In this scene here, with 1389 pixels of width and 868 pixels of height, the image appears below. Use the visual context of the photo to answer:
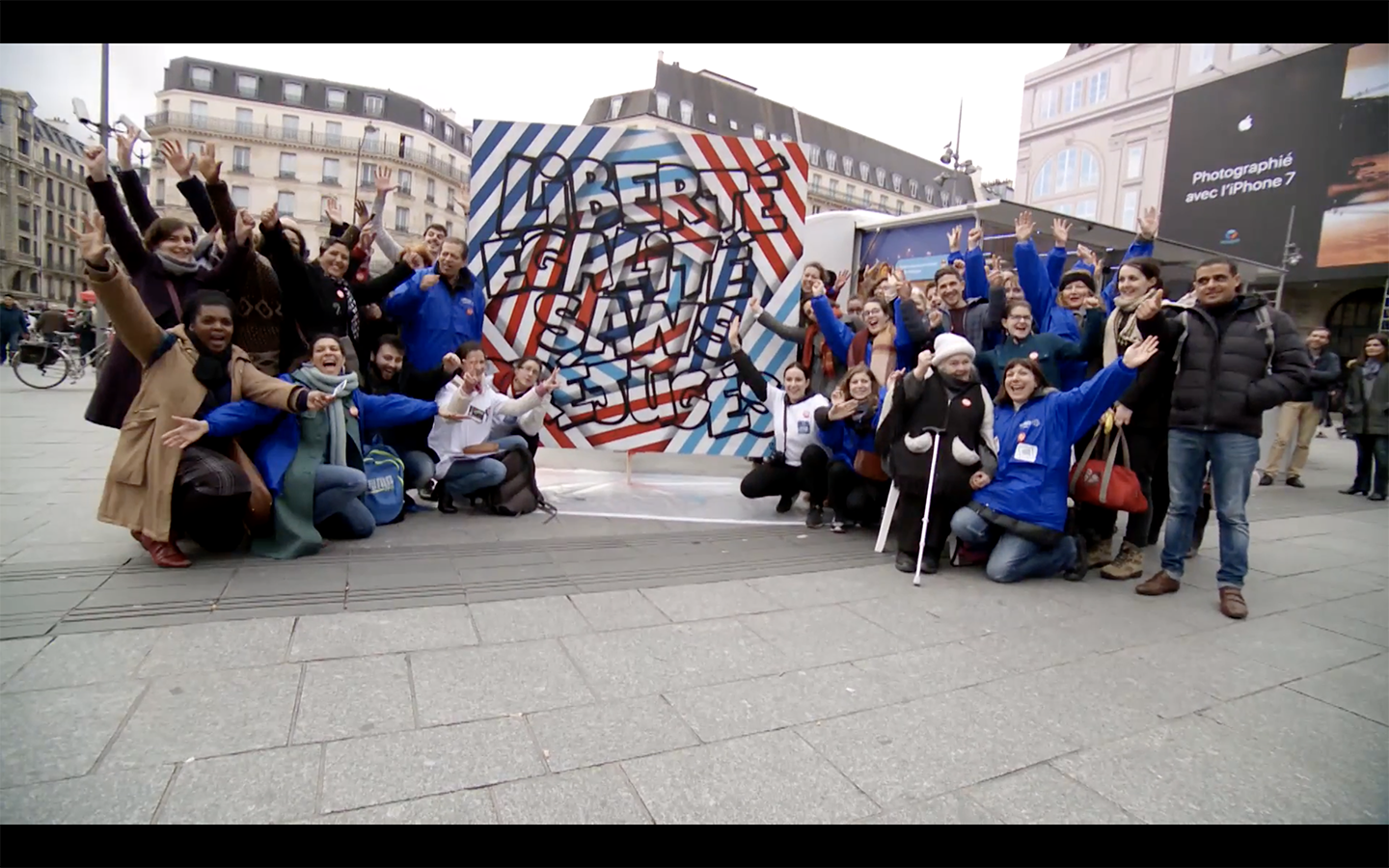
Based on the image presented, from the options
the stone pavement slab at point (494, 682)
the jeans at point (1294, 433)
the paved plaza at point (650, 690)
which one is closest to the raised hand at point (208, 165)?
the paved plaza at point (650, 690)

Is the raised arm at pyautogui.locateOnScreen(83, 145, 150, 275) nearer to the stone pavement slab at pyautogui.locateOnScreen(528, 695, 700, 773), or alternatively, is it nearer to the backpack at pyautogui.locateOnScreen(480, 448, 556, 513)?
the backpack at pyautogui.locateOnScreen(480, 448, 556, 513)

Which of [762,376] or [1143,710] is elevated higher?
[762,376]

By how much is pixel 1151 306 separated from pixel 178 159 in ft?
19.5

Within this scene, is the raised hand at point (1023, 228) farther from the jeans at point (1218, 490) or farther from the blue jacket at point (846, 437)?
the jeans at point (1218, 490)

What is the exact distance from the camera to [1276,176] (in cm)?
1947

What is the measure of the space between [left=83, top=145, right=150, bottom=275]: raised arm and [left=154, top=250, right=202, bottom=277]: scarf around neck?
60 mm

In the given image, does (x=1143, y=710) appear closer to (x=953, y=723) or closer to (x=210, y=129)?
(x=953, y=723)

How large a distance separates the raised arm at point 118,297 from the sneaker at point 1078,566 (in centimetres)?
551

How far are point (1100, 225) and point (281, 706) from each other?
1199 cm

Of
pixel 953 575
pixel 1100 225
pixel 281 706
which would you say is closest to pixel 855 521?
pixel 953 575

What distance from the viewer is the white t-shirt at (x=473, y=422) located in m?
5.39

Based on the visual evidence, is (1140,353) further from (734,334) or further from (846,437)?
(734,334)

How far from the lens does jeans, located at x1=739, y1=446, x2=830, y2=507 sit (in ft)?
18.7

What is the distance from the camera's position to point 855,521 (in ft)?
18.5
